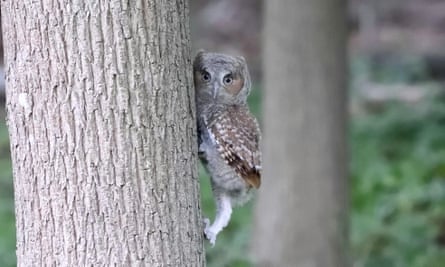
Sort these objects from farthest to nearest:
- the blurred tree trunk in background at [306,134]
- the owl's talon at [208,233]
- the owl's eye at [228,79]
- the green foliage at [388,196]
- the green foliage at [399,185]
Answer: the green foliage at [399,185] → the green foliage at [388,196] → the blurred tree trunk in background at [306,134] → the owl's eye at [228,79] → the owl's talon at [208,233]

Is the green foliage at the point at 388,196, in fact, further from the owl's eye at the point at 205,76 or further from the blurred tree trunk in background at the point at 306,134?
the owl's eye at the point at 205,76

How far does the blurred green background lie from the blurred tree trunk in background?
1.79ft

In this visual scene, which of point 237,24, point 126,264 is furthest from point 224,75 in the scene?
point 237,24

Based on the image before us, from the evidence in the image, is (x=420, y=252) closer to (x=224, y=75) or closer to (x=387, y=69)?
(x=224, y=75)

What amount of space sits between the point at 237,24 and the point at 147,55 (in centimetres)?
1696

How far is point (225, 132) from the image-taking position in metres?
3.52

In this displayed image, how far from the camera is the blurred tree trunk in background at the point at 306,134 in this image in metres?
7.41

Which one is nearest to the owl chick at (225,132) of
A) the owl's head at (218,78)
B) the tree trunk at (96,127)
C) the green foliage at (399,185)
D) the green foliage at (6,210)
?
the owl's head at (218,78)

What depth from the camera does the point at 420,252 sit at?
843cm

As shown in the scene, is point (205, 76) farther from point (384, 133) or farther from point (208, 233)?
point (384, 133)

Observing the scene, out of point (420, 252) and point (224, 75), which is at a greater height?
point (224, 75)

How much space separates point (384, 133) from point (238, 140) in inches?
339

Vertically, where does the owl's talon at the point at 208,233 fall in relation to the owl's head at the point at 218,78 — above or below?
below

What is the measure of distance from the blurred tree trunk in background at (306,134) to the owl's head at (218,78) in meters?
3.85
